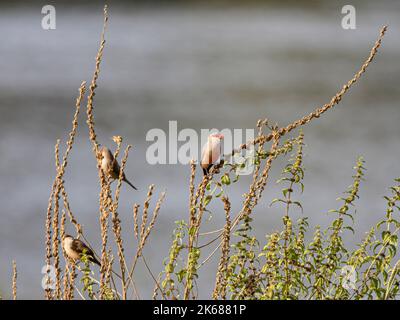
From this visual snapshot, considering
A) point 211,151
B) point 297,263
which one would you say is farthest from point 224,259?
point 211,151

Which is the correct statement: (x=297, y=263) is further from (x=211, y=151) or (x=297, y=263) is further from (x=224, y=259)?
(x=211, y=151)

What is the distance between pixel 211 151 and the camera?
320 cm

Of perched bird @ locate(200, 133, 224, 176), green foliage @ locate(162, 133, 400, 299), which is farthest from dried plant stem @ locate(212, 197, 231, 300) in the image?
perched bird @ locate(200, 133, 224, 176)

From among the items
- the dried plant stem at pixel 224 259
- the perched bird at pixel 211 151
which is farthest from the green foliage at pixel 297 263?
the perched bird at pixel 211 151

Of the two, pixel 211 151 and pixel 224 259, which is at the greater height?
pixel 211 151

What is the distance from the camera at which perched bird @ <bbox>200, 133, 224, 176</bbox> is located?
10.5ft

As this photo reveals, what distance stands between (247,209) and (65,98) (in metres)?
5.34

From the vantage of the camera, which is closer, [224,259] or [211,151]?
[224,259]

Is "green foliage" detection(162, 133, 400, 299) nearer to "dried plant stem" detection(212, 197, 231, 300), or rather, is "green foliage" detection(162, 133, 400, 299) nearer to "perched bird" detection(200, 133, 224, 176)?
"dried plant stem" detection(212, 197, 231, 300)

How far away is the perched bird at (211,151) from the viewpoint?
126 inches

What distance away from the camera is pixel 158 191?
17.6 feet

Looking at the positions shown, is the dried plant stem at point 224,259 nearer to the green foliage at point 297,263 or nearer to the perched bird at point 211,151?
the green foliage at point 297,263
